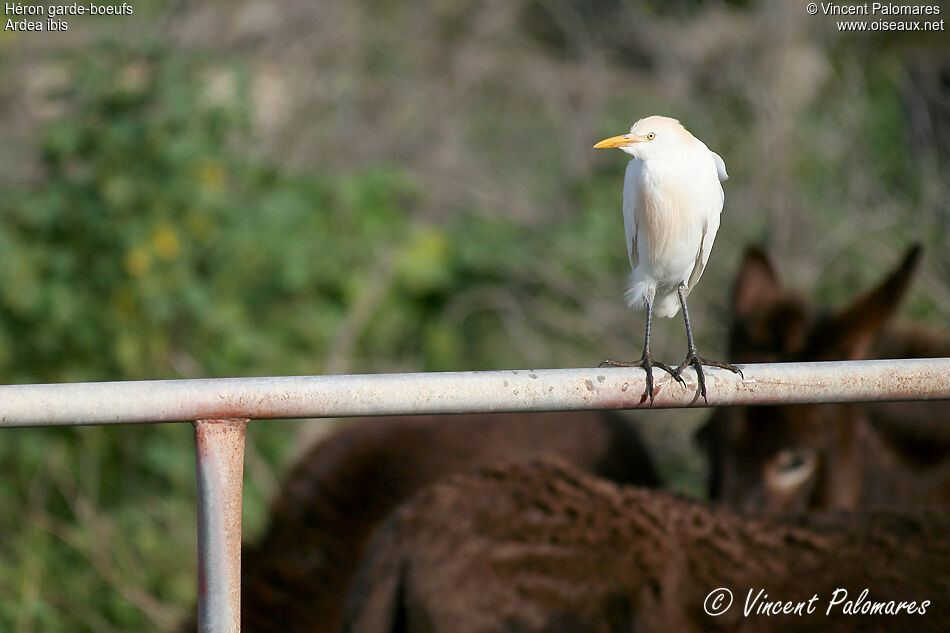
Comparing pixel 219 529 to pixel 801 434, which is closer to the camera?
pixel 219 529

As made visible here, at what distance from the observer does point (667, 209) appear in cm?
157

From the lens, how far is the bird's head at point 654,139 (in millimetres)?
1479

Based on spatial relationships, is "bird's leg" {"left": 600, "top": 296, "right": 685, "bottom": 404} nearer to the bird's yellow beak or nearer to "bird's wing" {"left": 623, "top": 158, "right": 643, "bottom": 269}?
"bird's wing" {"left": 623, "top": 158, "right": 643, "bottom": 269}

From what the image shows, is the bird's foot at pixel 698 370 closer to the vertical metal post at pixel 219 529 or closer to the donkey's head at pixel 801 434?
the vertical metal post at pixel 219 529

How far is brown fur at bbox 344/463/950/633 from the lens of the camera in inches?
76.4

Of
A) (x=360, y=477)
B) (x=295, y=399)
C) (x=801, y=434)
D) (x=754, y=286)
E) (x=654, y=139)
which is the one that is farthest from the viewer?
(x=754, y=286)

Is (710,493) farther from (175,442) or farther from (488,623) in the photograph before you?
(175,442)

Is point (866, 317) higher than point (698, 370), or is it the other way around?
point (698, 370)

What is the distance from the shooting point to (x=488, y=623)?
6.49ft

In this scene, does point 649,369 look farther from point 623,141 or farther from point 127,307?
point 127,307

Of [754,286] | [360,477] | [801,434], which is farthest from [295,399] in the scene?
[754,286]

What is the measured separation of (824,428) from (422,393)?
83.6 inches

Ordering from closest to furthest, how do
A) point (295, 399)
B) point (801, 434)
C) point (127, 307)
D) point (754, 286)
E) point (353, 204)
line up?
point (295, 399)
point (801, 434)
point (754, 286)
point (127, 307)
point (353, 204)

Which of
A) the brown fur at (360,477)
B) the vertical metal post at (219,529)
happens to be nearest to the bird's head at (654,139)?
the vertical metal post at (219,529)
